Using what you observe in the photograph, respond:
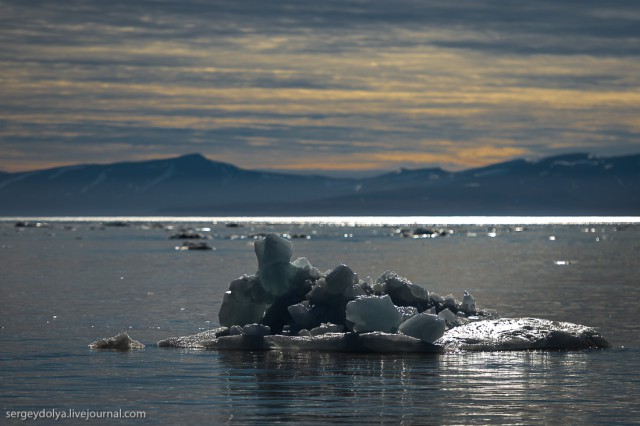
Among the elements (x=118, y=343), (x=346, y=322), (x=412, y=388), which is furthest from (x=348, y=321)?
(x=412, y=388)

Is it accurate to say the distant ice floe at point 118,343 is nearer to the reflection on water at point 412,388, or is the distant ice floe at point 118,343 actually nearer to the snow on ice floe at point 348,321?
the snow on ice floe at point 348,321

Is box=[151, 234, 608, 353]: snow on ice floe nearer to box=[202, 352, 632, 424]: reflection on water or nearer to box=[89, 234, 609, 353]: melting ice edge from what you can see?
box=[89, 234, 609, 353]: melting ice edge

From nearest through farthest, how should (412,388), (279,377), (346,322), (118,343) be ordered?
(412,388) < (279,377) < (118,343) < (346,322)

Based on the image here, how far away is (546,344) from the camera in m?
25.7

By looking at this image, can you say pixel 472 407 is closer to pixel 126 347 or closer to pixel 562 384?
pixel 562 384

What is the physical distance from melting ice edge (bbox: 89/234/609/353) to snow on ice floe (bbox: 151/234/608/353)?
0.02 metres

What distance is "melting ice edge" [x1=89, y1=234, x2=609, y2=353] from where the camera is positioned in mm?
25328

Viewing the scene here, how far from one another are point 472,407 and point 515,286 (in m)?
32.3

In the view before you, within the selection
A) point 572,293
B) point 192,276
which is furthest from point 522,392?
point 192,276

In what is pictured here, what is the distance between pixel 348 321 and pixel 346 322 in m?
0.20

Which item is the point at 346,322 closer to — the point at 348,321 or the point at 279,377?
the point at 348,321

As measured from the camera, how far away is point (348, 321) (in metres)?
26.3

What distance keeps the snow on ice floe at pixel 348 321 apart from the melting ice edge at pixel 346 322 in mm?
22

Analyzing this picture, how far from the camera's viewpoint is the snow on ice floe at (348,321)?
25.3 meters
